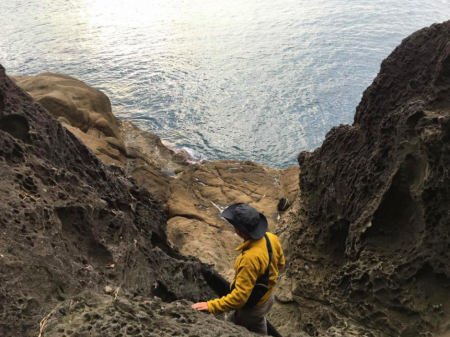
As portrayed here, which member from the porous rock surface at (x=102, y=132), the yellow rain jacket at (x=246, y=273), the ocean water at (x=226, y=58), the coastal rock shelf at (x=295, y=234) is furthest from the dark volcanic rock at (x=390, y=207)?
the ocean water at (x=226, y=58)

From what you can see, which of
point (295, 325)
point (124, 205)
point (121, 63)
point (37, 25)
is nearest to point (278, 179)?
point (295, 325)

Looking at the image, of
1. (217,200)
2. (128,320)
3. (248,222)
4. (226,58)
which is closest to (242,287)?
(248,222)

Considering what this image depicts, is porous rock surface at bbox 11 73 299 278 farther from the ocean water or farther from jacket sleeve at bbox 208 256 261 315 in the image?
the ocean water

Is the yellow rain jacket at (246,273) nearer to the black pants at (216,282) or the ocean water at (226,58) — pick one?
the black pants at (216,282)

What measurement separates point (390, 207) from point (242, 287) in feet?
7.31

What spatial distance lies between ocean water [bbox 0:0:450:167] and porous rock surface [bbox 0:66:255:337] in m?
11.4

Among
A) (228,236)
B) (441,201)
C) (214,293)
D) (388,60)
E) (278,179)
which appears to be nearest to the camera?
(441,201)

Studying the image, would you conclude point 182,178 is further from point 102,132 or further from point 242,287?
point 242,287

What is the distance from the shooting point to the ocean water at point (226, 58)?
60.1ft

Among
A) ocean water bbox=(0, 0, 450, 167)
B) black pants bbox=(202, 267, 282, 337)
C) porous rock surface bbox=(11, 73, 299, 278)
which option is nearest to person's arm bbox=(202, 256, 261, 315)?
black pants bbox=(202, 267, 282, 337)

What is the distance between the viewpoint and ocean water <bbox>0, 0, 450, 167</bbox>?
1831 cm

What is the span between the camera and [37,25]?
29594 millimetres

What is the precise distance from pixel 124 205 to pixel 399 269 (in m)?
2.85

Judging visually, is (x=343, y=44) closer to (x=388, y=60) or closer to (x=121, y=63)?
(x=121, y=63)
